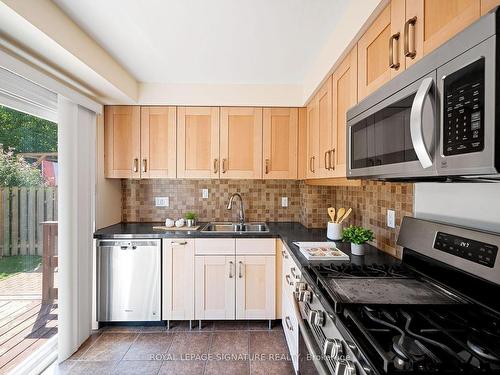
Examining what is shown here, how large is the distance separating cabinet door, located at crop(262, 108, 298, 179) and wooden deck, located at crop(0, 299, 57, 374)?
213cm

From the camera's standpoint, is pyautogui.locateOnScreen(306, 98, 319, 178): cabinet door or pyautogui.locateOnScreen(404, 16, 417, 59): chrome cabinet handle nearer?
pyautogui.locateOnScreen(404, 16, 417, 59): chrome cabinet handle

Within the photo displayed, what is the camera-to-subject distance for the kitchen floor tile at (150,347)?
6.86 ft

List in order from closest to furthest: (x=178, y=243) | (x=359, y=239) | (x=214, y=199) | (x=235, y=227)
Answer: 1. (x=359, y=239)
2. (x=178, y=243)
3. (x=235, y=227)
4. (x=214, y=199)

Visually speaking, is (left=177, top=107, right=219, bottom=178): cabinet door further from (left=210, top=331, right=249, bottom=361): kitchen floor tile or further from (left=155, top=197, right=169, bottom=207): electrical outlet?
(left=210, top=331, right=249, bottom=361): kitchen floor tile

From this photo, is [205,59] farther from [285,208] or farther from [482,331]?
[482,331]

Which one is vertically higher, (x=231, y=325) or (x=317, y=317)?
(x=317, y=317)

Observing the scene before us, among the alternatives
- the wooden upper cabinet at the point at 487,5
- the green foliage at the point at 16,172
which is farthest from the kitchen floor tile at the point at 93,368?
the wooden upper cabinet at the point at 487,5

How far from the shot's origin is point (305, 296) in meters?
1.35

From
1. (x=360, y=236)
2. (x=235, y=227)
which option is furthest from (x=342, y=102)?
(x=235, y=227)

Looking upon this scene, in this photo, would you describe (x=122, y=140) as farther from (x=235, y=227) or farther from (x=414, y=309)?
(x=414, y=309)

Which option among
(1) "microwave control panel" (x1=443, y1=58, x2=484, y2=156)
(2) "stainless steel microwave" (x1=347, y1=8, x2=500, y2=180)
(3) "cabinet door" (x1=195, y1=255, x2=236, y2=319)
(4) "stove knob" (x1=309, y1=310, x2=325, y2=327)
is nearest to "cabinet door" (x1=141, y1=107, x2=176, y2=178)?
(3) "cabinet door" (x1=195, y1=255, x2=236, y2=319)

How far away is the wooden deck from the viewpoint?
5.72ft

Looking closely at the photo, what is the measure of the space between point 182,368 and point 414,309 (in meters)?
1.70

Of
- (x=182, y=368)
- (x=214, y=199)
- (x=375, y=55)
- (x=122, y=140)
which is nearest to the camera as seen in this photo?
(x=375, y=55)
